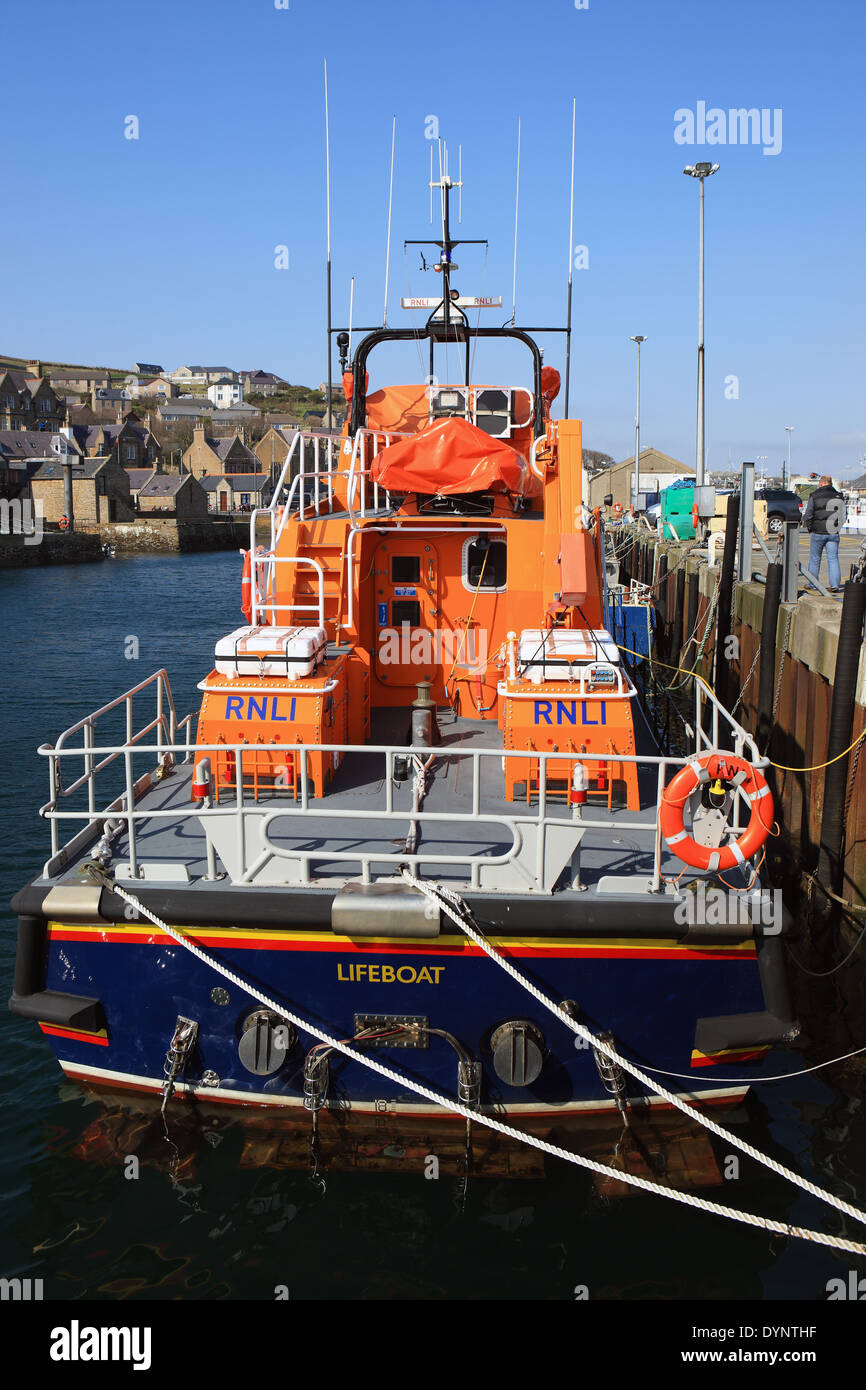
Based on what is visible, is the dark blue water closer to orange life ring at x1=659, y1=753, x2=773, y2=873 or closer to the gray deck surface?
the gray deck surface

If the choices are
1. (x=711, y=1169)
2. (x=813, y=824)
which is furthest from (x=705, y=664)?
(x=711, y=1169)

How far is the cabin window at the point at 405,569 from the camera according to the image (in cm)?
1012

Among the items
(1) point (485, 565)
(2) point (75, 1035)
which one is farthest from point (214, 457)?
(2) point (75, 1035)

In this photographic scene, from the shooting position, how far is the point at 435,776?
8.38 m

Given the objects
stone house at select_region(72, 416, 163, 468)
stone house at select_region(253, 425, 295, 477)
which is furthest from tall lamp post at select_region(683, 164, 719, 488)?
stone house at select_region(253, 425, 295, 477)

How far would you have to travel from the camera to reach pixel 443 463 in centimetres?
927

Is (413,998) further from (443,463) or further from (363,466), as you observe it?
(363,466)

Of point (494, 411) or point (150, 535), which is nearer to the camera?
point (494, 411)

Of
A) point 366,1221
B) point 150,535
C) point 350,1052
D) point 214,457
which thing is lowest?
point 366,1221

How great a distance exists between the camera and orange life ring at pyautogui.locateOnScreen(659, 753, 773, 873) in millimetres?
5727

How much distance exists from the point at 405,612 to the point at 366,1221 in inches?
228

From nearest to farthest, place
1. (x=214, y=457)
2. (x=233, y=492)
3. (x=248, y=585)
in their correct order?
(x=248, y=585), (x=233, y=492), (x=214, y=457)
